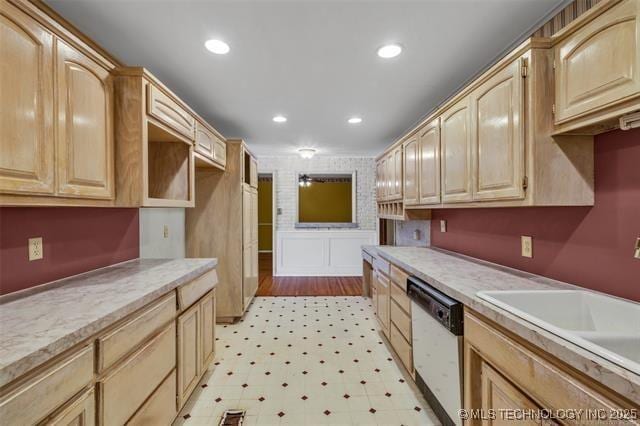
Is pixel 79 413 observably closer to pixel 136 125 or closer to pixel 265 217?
pixel 136 125

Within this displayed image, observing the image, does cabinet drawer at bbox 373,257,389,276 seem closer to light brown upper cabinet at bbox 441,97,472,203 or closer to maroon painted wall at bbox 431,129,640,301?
light brown upper cabinet at bbox 441,97,472,203

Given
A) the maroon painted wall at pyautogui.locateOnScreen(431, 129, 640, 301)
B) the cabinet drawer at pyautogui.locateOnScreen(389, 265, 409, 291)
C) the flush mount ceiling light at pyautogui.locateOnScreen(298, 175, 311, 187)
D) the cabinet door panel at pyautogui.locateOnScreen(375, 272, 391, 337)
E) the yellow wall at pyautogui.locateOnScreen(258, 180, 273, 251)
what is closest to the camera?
the maroon painted wall at pyautogui.locateOnScreen(431, 129, 640, 301)

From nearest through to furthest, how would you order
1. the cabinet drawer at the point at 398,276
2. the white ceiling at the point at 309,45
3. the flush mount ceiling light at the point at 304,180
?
the white ceiling at the point at 309,45, the cabinet drawer at the point at 398,276, the flush mount ceiling light at the point at 304,180

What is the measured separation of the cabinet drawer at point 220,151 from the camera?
285cm

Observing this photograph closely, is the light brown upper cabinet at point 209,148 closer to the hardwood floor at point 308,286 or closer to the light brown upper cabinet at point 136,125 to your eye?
the light brown upper cabinet at point 136,125

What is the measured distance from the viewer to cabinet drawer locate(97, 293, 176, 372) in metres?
1.08

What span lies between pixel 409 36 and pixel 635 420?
6.69 ft

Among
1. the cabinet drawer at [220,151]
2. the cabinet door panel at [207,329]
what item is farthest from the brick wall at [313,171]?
the cabinet door panel at [207,329]

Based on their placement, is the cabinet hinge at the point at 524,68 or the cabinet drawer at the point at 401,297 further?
the cabinet drawer at the point at 401,297

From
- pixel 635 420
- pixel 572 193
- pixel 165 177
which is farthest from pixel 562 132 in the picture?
pixel 165 177

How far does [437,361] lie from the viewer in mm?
1679

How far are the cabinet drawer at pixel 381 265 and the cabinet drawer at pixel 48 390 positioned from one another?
2253 millimetres

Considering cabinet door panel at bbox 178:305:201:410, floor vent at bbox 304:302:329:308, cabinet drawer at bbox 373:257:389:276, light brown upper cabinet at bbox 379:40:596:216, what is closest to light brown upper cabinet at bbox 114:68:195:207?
cabinet door panel at bbox 178:305:201:410

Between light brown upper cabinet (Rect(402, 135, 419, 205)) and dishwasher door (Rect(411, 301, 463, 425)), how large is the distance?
4.26 ft
